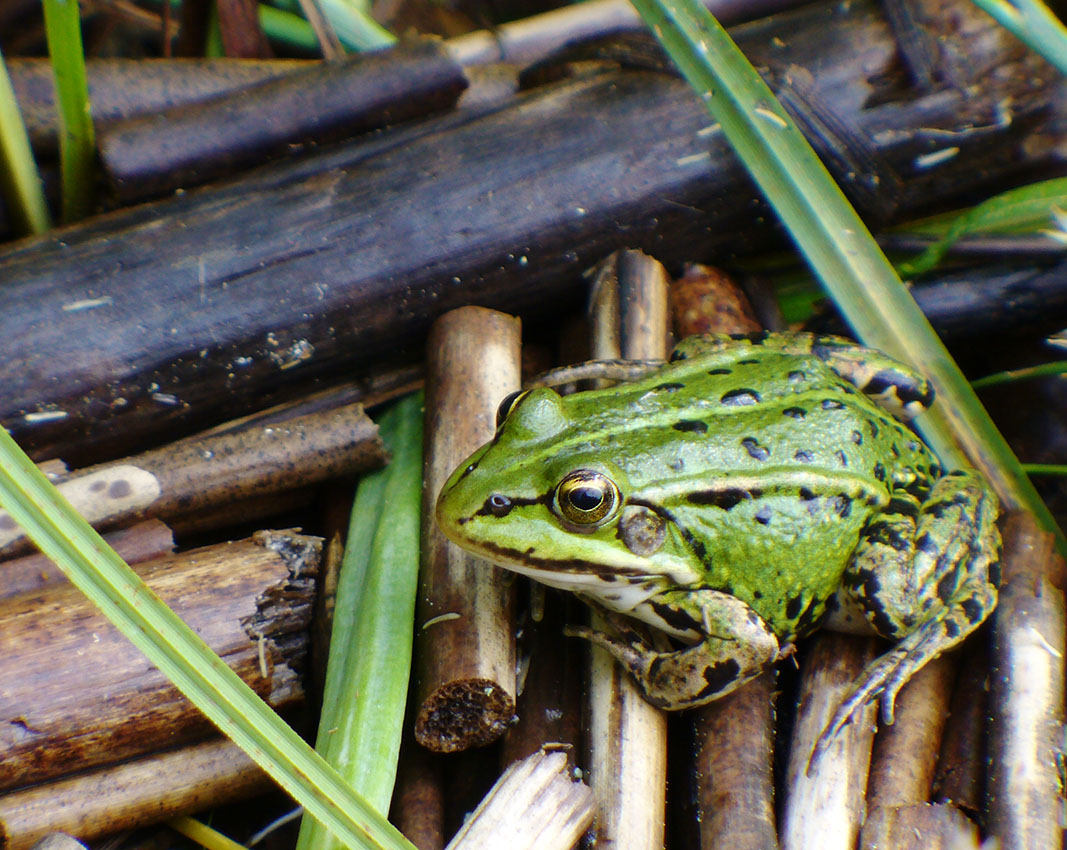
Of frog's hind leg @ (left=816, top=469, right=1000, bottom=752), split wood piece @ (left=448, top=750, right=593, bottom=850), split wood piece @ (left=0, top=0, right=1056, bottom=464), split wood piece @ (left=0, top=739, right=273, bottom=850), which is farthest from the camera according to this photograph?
split wood piece @ (left=0, top=0, right=1056, bottom=464)

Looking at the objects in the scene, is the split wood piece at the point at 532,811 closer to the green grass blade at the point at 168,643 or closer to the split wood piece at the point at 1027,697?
the green grass blade at the point at 168,643

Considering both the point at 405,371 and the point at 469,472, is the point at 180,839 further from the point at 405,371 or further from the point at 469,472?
the point at 405,371

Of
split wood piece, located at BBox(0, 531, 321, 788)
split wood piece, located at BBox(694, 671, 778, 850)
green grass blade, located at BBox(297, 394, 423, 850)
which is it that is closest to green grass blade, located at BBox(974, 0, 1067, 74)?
split wood piece, located at BBox(694, 671, 778, 850)

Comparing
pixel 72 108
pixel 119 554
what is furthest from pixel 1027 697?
pixel 72 108

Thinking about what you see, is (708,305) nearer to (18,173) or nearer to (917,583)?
(917,583)

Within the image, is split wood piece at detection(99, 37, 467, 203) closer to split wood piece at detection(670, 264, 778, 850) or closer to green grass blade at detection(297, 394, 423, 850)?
green grass blade at detection(297, 394, 423, 850)

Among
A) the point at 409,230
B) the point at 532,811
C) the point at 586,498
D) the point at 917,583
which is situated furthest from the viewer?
the point at 409,230
